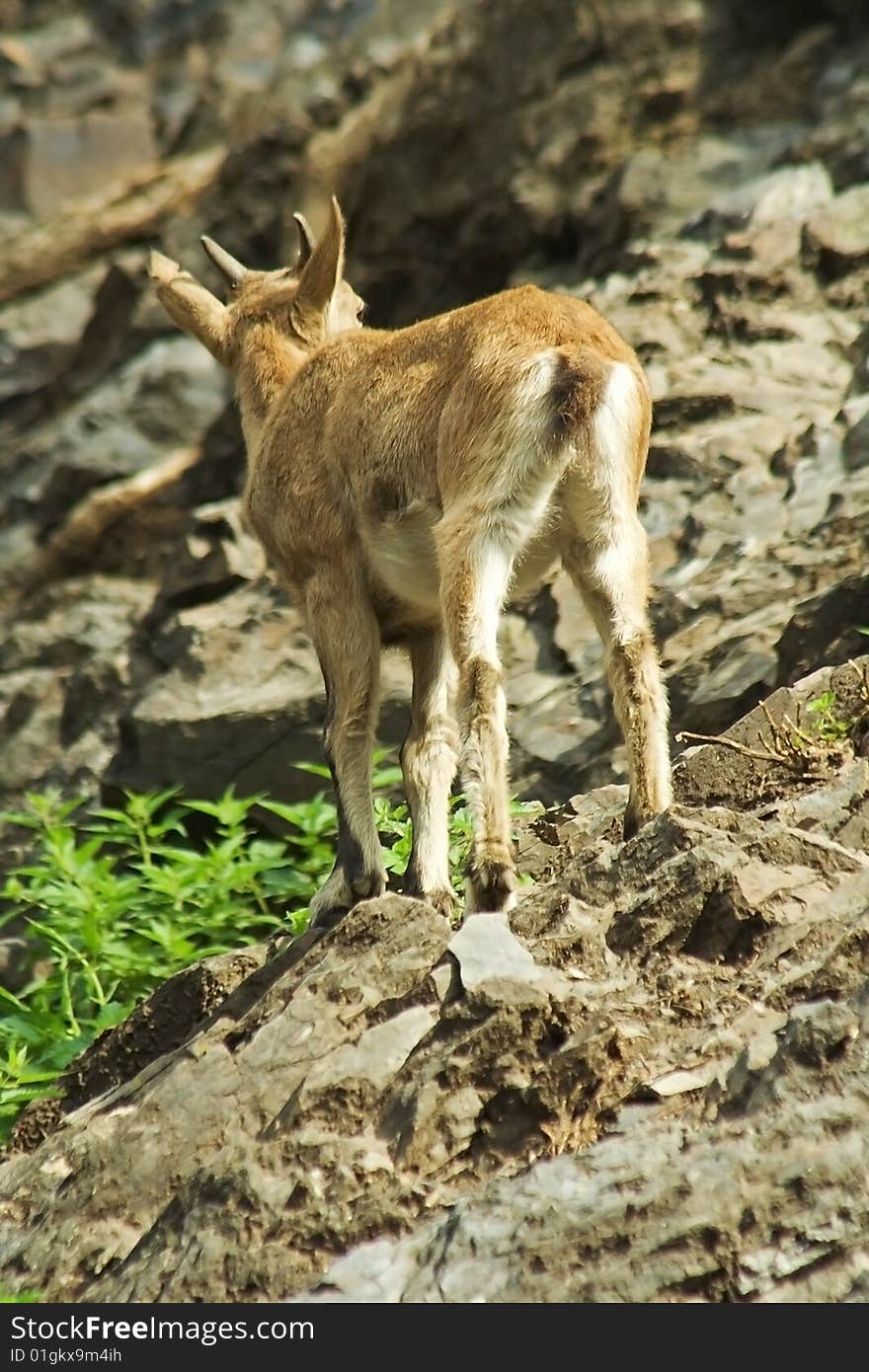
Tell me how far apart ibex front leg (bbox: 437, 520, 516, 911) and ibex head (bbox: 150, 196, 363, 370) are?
2852 mm

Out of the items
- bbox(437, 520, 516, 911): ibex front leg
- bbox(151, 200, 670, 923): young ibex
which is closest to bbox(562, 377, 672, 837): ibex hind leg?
bbox(151, 200, 670, 923): young ibex

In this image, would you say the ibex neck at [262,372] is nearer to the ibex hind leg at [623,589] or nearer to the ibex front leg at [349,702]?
the ibex front leg at [349,702]

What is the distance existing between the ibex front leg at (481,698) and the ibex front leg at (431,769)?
0.95 m

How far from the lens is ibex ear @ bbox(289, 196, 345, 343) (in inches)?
345

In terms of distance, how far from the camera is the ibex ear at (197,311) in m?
9.48

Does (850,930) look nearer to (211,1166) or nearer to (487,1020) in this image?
(487,1020)

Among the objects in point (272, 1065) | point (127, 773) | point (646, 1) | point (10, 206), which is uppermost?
point (646, 1)

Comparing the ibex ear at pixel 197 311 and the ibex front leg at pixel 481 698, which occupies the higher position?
the ibex ear at pixel 197 311

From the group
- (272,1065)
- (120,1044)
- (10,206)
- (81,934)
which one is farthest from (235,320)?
(10,206)

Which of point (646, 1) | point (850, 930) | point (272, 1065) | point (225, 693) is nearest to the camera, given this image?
point (850, 930)

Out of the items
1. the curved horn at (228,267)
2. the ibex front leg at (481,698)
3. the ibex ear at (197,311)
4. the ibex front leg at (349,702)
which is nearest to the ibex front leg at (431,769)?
the ibex front leg at (349,702)

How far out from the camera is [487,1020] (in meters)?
5.07

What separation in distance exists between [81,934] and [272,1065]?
9.43 feet

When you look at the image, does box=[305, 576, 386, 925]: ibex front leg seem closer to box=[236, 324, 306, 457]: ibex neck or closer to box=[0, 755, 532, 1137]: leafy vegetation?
box=[0, 755, 532, 1137]: leafy vegetation
